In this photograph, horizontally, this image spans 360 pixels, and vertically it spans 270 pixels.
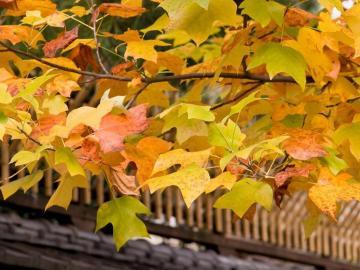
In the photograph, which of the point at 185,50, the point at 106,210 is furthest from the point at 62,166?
the point at 185,50

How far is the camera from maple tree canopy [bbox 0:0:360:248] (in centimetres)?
200

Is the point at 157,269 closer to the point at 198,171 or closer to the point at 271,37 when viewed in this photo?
the point at 271,37

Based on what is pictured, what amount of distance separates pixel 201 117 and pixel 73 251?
9.59 ft

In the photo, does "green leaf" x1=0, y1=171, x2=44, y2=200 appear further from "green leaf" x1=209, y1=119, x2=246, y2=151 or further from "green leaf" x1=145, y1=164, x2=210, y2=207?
"green leaf" x1=209, y1=119, x2=246, y2=151

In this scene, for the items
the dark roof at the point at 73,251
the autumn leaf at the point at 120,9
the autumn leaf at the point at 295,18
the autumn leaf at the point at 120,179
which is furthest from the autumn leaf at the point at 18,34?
the dark roof at the point at 73,251

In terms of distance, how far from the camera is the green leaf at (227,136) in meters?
2.04

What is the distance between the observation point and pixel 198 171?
1974 mm

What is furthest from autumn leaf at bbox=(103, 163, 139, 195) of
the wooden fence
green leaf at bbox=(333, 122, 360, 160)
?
the wooden fence

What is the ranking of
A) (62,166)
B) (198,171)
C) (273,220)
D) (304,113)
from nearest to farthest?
(198,171) → (62,166) → (304,113) → (273,220)

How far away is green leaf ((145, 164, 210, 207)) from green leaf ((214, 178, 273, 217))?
9 centimetres

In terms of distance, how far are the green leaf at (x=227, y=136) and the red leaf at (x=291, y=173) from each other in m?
0.13

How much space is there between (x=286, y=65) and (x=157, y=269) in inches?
127

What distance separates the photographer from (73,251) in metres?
4.82

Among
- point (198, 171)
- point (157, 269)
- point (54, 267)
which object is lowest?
point (157, 269)
